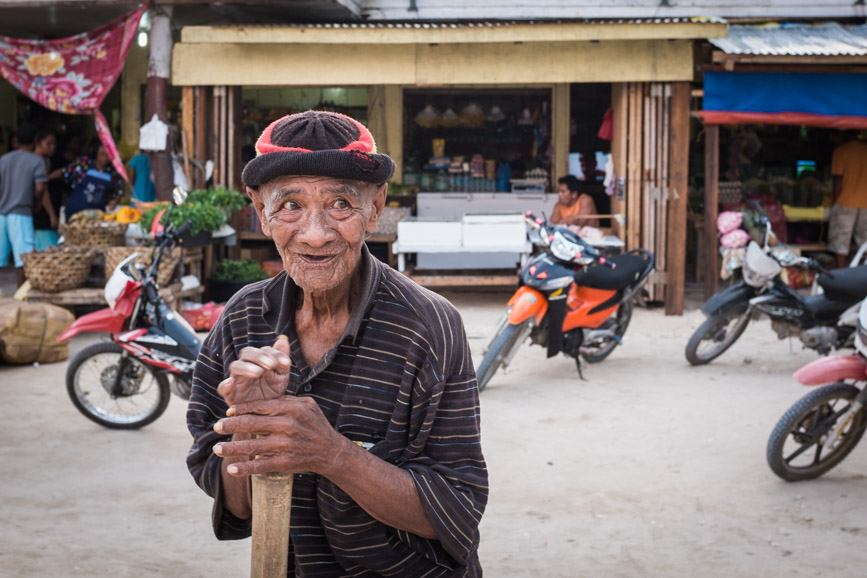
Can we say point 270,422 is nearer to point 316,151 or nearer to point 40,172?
point 316,151

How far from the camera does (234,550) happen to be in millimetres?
4309

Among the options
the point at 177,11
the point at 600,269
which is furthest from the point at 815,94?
the point at 177,11

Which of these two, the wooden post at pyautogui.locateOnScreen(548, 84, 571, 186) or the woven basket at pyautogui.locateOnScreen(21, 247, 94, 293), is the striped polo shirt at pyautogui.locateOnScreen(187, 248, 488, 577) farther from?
the wooden post at pyautogui.locateOnScreen(548, 84, 571, 186)

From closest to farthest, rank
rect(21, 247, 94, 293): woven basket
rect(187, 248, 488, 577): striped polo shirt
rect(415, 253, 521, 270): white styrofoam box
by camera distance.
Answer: rect(187, 248, 488, 577): striped polo shirt < rect(21, 247, 94, 293): woven basket < rect(415, 253, 521, 270): white styrofoam box

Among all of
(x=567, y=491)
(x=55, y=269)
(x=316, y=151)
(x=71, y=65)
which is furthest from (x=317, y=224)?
(x=71, y=65)

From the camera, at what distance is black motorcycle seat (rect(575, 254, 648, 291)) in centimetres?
738

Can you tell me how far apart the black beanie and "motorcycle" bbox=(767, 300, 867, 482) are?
12.9 feet

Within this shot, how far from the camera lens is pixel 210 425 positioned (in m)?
1.87

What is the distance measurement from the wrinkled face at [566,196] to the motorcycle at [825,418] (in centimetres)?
650

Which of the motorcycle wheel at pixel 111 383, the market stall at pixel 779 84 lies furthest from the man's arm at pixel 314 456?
the market stall at pixel 779 84

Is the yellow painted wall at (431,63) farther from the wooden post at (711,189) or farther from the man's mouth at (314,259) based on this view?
the man's mouth at (314,259)

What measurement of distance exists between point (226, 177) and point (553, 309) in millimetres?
5375

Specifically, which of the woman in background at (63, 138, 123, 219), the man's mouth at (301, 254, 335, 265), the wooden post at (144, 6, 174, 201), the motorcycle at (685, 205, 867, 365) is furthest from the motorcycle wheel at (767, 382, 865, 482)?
the woman in background at (63, 138, 123, 219)

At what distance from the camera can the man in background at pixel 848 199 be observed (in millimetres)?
11898
